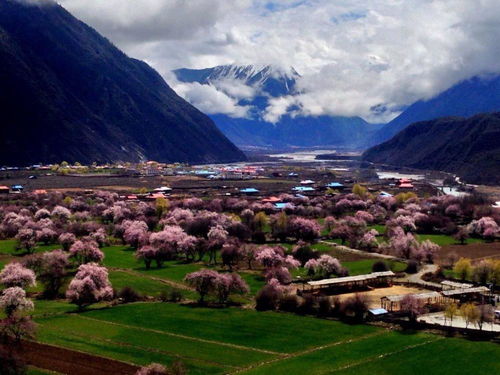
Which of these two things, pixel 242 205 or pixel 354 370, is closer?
pixel 354 370

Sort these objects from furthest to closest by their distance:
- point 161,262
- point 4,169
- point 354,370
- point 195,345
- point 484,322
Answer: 1. point 4,169
2. point 161,262
3. point 484,322
4. point 195,345
5. point 354,370

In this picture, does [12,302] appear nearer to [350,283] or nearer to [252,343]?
[252,343]

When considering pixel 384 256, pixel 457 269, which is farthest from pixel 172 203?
pixel 457 269

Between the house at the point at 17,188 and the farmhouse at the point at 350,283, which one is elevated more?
the house at the point at 17,188

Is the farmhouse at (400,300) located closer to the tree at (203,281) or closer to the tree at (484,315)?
the tree at (484,315)

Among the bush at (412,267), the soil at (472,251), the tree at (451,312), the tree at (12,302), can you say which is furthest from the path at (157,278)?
the soil at (472,251)

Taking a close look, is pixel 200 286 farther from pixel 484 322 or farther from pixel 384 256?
pixel 384 256

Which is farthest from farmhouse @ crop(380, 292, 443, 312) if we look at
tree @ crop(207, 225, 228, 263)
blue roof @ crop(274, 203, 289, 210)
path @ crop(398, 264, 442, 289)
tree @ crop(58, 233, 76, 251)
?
blue roof @ crop(274, 203, 289, 210)
